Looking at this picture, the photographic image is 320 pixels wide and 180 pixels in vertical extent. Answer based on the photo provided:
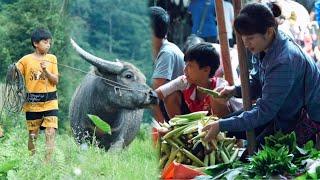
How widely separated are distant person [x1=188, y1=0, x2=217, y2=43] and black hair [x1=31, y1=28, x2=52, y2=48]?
6.04ft

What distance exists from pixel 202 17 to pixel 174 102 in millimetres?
2610

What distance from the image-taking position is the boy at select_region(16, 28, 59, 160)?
20.0 feet

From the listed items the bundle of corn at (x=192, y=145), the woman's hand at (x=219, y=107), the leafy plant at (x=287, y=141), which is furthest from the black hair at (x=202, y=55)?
the leafy plant at (x=287, y=141)

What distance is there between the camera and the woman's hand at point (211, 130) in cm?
412

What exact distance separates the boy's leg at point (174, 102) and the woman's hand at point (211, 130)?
2.38 feet

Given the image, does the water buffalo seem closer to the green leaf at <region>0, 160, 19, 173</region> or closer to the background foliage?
the background foliage

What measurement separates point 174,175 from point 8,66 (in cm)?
258

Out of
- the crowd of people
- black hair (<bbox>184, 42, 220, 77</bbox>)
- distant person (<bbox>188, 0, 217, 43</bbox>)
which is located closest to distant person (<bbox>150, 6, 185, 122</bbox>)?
black hair (<bbox>184, 42, 220, 77</bbox>)

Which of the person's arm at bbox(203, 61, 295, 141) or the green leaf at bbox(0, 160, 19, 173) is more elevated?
the person's arm at bbox(203, 61, 295, 141)

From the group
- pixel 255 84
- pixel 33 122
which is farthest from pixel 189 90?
pixel 33 122

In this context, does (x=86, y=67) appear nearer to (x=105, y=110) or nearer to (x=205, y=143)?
(x=105, y=110)

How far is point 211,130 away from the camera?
13.6 ft

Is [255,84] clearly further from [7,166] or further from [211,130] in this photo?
[7,166]

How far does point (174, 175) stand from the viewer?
4082 millimetres
